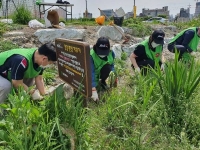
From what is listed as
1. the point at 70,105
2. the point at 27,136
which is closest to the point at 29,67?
the point at 70,105

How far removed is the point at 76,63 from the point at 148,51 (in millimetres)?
1961

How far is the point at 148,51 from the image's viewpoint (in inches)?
159

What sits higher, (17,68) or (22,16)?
(22,16)

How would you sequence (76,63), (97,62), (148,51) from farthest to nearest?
1. (148,51)
2. (97,62)
3. (76,63)

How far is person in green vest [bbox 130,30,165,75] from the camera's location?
146 inches

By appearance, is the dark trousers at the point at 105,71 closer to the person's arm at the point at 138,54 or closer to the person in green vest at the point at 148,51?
the person in green vest at the point at 148,51

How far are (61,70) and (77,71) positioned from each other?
1.56ft

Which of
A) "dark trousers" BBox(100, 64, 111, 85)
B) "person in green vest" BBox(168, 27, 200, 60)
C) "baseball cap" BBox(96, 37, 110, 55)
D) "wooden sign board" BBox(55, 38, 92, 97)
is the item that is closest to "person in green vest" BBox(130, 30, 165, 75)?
"dark trousers" BBox(100, 64, 111, 85)

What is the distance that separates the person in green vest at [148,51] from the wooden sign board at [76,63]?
1382 mm

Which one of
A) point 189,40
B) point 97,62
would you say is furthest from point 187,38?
point 97,62

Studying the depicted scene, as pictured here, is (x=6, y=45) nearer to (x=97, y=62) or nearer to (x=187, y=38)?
(x=97, y=62)

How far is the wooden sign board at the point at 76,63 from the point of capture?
7.25 ft

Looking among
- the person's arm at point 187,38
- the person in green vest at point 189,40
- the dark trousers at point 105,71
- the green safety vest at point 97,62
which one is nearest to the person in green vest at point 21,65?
the green safety vest at point 97,62

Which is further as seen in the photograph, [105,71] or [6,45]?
[6,45]
